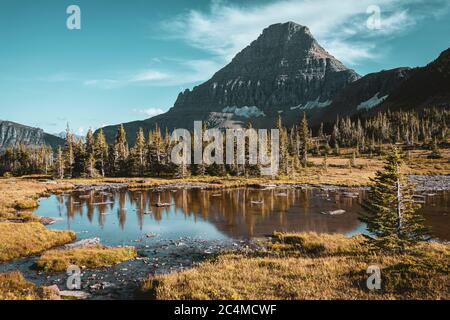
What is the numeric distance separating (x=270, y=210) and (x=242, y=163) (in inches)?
2003

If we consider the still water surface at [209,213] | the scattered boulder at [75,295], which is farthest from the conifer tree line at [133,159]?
the scattered boulder at [75,295]

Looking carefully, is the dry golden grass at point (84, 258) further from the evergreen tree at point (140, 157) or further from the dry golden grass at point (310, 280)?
the evergreen tree at point (140, 157)

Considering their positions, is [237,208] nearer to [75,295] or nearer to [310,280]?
[75,295]

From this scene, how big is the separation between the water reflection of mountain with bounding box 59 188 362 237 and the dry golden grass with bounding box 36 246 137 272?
534 inches

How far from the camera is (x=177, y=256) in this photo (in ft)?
98.4

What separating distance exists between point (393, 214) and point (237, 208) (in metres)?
33.2

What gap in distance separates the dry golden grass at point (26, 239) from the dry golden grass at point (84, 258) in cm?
317

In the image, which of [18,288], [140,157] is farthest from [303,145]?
[18,288]

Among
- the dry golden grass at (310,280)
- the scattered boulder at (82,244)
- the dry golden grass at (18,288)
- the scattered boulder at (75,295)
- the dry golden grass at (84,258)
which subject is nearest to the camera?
the dry golden grass at (310,280)

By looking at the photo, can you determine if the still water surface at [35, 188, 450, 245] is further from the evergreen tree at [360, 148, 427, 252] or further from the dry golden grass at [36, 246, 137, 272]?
the evergreen tree at [360, 148, 427, 252]

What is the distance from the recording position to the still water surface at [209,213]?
134 ft

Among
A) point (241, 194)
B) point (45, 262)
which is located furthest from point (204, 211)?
point (45, 262)

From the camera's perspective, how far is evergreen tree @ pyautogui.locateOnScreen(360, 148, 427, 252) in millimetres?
24906

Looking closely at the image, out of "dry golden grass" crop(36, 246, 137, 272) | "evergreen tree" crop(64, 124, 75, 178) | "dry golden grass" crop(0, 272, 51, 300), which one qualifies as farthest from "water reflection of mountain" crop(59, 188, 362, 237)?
"evergreen tree" crop(64, 124, 75, 178)
